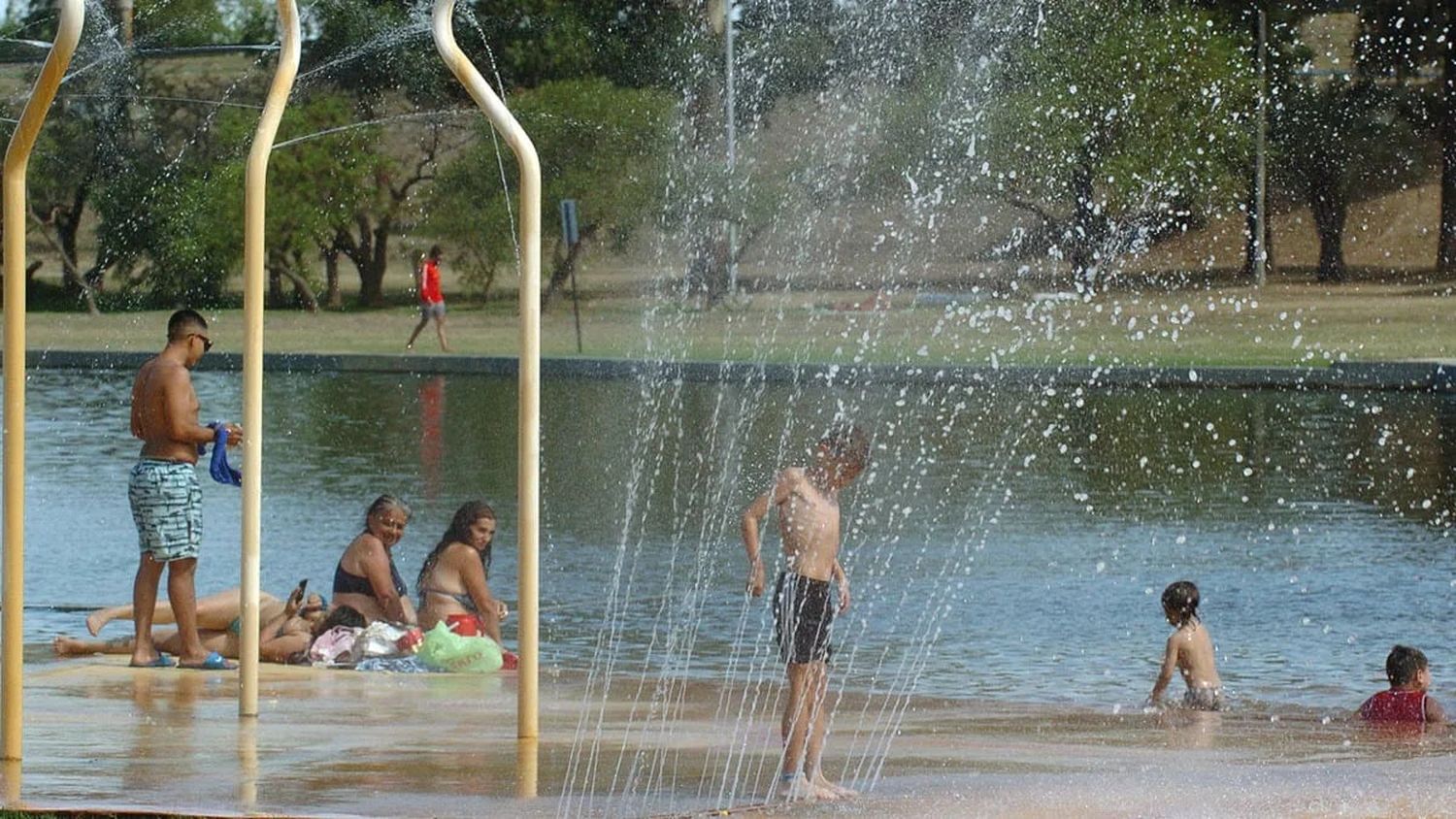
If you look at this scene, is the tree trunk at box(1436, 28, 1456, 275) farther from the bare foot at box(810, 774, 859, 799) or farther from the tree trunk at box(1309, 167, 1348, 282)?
the bare foot at box(810, 774, 859, 799)

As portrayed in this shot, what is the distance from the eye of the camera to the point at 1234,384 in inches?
945

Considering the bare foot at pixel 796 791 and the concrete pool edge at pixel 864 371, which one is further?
the concrete pool edge at pixel 864 371

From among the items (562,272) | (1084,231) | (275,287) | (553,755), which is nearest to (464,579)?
(553,755)

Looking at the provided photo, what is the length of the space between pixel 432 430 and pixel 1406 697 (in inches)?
496

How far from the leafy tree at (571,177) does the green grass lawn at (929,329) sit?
1.33 m

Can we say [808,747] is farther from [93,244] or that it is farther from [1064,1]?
[93,244]

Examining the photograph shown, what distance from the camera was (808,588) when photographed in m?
6.34

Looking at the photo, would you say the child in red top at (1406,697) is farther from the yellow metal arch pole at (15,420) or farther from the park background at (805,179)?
the park background at (805,179)

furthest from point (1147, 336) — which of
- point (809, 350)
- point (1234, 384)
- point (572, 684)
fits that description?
point (572, 684)

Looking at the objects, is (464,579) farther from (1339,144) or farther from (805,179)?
(1339,144)

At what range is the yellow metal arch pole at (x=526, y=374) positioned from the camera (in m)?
6.55

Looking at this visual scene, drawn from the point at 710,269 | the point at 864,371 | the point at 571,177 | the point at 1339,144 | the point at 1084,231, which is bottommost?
the point at 864,371

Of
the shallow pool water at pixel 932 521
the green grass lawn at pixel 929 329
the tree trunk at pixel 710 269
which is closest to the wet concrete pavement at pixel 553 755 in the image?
the shallow pool water at pixel 932 521

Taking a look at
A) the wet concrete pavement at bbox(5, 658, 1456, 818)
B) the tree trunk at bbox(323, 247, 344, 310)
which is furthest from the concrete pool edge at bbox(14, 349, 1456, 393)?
the wet concrete pavement at bbox(5, 658, 1456, 818)
